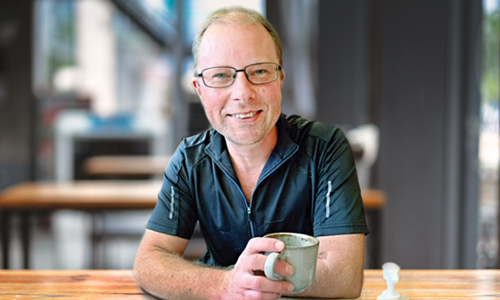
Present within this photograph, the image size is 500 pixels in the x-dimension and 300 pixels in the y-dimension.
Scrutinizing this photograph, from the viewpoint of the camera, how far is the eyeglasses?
130cm

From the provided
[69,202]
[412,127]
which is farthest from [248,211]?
[412,127]

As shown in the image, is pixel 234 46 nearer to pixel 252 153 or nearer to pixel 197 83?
pixel 197 83

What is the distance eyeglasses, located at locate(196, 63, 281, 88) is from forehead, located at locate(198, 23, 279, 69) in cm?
1

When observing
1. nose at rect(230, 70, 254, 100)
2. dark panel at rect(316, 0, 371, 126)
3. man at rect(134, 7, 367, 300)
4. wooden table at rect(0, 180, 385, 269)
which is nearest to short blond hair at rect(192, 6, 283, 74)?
man at rect(134, 7, 367, 300)

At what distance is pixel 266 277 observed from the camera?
104 centimetres

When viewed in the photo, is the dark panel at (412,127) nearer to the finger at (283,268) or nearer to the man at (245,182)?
the man at (245,182)

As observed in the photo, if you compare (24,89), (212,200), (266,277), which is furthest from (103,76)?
(266,277)

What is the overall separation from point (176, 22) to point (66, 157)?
207 centimetres

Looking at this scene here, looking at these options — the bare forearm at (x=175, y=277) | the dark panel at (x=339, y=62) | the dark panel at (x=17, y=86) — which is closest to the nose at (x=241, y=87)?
the bare forearm at (x=175, y=277)

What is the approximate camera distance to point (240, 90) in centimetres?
129

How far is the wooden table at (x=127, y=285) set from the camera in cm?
123

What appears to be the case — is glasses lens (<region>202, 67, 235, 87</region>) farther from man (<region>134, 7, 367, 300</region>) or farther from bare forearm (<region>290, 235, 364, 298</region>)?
bare forearm (<region>290, 235, 364, 298</region>)

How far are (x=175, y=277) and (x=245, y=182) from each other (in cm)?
31

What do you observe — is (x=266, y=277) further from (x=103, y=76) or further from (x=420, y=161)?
(x=103, y=76)
